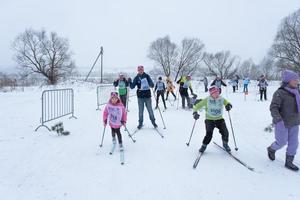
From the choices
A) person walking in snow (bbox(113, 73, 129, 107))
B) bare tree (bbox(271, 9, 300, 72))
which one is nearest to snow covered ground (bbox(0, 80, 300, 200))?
person walking in snow (bbox(113, 73, 129, 107))

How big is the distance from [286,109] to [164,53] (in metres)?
59.7

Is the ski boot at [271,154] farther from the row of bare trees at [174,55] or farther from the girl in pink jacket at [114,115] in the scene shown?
the row of bare trees at [174,55]

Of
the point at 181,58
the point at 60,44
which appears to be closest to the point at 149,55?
the point at 181,58

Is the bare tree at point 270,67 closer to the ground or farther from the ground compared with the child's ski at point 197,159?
farther from the ground

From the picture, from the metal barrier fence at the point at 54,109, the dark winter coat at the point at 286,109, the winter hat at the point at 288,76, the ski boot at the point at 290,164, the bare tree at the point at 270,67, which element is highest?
the bare tree at the point at 270,67

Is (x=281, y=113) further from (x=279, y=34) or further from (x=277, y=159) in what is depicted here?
(x=279, y=34)

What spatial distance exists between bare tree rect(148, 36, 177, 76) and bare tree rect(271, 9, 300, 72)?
86.0ft

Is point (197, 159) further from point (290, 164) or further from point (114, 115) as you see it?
point (114, 115)

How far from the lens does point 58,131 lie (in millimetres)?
7398

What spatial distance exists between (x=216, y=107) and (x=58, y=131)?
4514 mm

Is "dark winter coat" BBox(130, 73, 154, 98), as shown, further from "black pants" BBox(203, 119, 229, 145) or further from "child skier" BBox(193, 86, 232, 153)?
"black pants" BBox(203, 119, 229, 145)

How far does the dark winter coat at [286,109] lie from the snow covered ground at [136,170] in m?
0.98

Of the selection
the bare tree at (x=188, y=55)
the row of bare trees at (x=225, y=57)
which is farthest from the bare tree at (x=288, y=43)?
the bare tree at (x=188, y=55)

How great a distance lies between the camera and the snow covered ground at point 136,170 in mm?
4039
